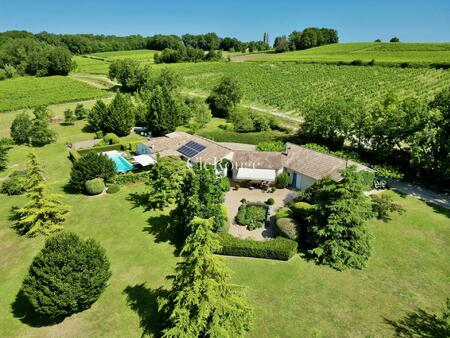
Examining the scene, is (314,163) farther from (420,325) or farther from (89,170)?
(89,170)

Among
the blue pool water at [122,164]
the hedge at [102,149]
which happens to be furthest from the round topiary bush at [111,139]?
the blue pool water at [122,164]

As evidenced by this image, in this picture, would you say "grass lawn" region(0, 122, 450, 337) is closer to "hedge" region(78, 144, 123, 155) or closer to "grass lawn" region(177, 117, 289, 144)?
"hedge" region(78, 144, 123, 155)

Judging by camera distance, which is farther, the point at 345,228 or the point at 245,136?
the point at 245,136

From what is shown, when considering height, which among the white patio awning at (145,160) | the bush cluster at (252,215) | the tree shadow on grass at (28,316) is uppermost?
the white patio awning at (145,160)

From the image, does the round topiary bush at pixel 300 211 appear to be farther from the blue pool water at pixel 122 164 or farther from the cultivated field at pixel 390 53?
the cultivated field at pixel 390 53

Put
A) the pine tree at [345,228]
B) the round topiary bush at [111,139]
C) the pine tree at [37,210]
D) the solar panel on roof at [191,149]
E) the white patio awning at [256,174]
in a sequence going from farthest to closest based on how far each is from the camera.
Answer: the round topiary bush at [111,139]
the solar panel on roof at [191,149]
the white patio awning at [256,174]
the pine tree at [37,210]
the pine tree at [345,228]

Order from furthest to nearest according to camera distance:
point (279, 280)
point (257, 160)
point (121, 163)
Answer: point (121, 163) → point (257, 160) → point (279, 280)

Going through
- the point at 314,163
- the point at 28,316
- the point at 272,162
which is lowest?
the point at 28,316

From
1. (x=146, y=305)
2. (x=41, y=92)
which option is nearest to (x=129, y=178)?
(x=146, y=305)
